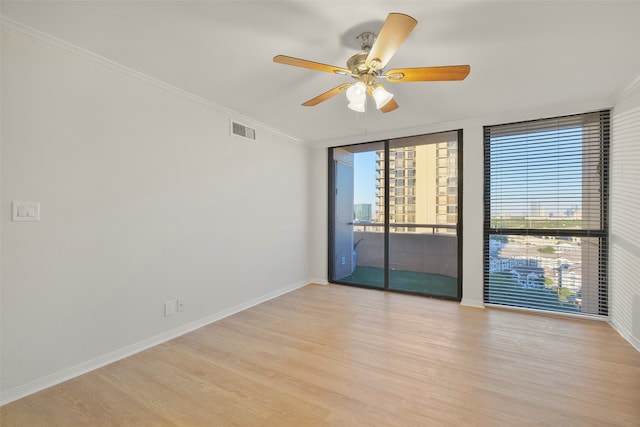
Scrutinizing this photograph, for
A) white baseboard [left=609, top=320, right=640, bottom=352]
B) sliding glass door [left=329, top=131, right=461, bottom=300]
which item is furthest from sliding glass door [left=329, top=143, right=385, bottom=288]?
white baseboard [left=609, top=320, right=640, bottom=352]

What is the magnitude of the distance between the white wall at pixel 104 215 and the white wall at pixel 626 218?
12.6 ft

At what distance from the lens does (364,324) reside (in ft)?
9.86

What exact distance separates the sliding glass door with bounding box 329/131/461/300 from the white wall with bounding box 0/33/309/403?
6.13 ft

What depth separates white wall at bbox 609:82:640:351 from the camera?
2.52 m

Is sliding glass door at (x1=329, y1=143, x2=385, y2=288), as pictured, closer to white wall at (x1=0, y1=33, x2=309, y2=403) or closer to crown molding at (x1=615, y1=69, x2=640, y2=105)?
white wall at (x1=0, y1=33, x2=309, y2=403)

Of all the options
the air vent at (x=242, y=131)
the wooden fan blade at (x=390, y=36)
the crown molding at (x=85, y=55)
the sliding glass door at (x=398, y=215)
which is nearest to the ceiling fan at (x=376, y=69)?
the wooden fan blade at (x=390, y=36)

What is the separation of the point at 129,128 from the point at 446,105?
3.09m

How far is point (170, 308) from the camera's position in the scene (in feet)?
8.76

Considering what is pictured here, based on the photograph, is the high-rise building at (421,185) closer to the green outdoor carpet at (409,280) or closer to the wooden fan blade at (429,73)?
the green outdoor carpet at (409,280)

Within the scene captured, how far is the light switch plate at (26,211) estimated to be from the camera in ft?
5.87

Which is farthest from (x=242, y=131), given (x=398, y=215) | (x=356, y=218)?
(x=398, y=215)

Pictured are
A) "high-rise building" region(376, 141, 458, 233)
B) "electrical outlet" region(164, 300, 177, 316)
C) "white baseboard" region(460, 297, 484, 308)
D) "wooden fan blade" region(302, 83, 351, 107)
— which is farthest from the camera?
"high-rise building" region(376, 141, 458, 233)

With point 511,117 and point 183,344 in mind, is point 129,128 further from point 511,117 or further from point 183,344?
point 511,117

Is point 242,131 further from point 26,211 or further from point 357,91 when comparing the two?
point 26,211
